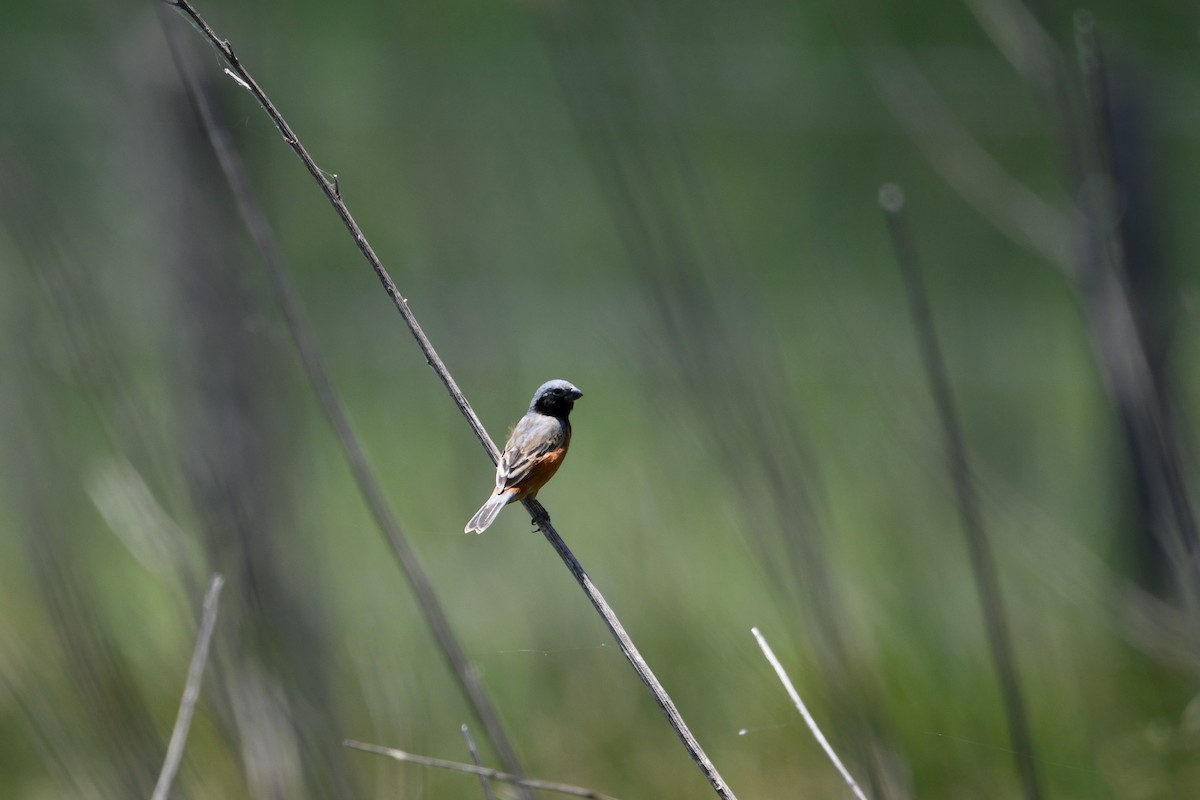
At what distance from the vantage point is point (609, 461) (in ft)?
11.9

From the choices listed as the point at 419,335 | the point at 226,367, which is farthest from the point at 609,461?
the point at 419,335

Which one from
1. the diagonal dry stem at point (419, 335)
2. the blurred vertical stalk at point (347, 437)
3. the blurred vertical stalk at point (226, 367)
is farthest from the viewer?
the blurred vertical stalk at point (226, 367)

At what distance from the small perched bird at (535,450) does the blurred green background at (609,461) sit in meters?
0.20

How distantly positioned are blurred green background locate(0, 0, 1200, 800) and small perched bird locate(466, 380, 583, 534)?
Answer: 0.66 ft

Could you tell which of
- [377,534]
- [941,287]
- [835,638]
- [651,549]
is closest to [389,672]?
[651,549]

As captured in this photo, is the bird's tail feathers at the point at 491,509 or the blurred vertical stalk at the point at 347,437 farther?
the bird's tail feathers at the point at 491,509

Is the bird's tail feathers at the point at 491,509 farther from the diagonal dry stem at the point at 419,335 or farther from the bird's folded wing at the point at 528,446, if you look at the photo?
the diagonal dry stem at the point at 419,335

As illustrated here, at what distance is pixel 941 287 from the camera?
655cm

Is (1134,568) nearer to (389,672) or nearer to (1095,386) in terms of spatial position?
(1095,386)

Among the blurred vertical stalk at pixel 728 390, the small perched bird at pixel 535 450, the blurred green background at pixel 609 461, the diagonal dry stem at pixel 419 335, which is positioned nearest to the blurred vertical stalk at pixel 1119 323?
the blurred green background at pixel 609 461

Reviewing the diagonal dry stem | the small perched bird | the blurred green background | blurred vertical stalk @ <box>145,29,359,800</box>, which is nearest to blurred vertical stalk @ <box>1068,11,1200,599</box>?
the blurred green background

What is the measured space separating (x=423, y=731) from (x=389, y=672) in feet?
1.53

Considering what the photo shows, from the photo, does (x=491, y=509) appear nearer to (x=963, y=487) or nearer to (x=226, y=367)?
(x=963, y=487)

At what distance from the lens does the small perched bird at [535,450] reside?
5.06ft
